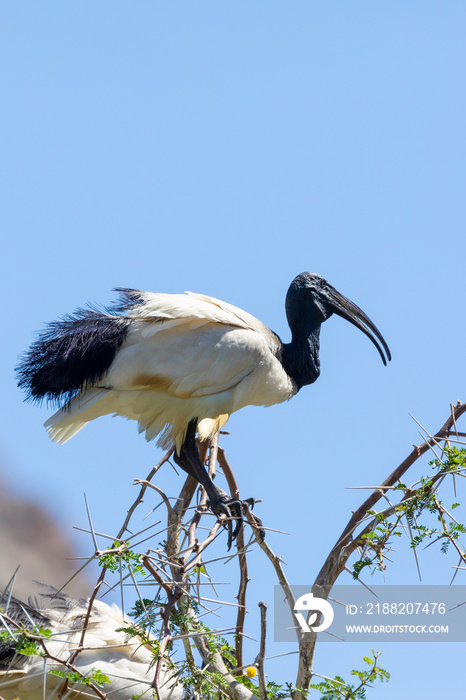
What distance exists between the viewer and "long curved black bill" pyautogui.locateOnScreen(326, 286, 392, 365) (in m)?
7.27

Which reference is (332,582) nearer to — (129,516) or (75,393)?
(129,516)

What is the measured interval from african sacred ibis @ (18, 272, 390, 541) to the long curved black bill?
0.94 metres

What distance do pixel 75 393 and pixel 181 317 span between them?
29.3 inches

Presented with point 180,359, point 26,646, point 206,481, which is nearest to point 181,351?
point 180,359

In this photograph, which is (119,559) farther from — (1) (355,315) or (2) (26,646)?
(1) (355,315)

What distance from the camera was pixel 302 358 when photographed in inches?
277

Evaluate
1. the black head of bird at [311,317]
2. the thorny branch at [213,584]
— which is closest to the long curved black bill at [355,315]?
the black head of bird at [311,317]

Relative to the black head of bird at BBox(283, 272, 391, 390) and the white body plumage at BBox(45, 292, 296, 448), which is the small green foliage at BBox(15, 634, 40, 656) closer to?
the white body plumage at BBox(45, 292, 296, 448)

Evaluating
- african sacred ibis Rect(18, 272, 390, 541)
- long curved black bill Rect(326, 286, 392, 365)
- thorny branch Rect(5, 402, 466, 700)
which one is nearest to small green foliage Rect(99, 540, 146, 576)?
thorny branch Rect(5, 402, 466, 700)

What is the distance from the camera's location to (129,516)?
5.17 metres

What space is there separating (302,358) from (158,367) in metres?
1.28

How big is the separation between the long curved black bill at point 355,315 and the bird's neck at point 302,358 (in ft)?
0.87

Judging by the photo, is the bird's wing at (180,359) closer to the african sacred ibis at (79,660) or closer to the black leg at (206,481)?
the black leg at (206,481)

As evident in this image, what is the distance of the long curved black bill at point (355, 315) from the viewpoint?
23.9ft
